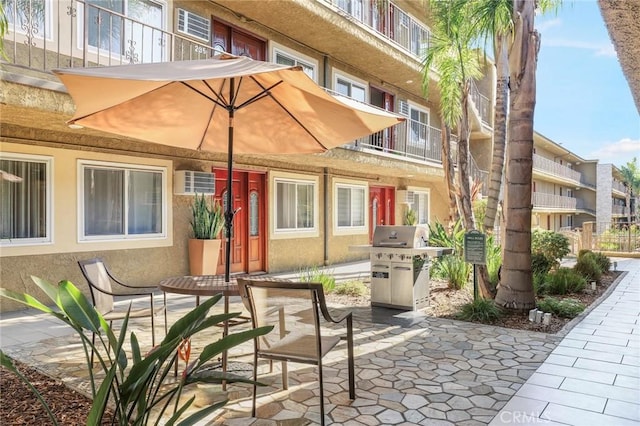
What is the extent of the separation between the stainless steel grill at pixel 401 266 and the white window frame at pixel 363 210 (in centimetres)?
673

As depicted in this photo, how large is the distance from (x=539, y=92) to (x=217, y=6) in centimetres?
683

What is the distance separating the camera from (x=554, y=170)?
3303 cm

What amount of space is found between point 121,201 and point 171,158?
1.44m

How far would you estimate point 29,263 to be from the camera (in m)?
7.23

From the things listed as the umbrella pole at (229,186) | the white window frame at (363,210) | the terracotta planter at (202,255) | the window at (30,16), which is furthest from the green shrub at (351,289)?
the window at (30,16)

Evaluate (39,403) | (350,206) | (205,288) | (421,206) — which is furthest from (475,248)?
(421,206)

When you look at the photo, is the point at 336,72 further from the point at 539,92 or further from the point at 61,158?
the point at 61,158

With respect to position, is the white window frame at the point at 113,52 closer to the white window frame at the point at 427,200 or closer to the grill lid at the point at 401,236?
the grill lid at the point at 401,236

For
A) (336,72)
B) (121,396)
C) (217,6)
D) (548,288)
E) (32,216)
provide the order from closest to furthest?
(121,396)
(32,216)
(548,288)
(217,6)
(336,72)

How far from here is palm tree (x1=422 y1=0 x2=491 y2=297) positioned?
8586 mm

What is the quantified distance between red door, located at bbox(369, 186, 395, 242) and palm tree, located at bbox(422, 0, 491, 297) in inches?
240

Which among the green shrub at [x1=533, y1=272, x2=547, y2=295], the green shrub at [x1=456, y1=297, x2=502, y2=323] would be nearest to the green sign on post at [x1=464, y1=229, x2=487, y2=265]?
the green shrub at [x1=456, y1=297, x2=502, y2=323]

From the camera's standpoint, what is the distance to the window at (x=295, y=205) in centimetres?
1217

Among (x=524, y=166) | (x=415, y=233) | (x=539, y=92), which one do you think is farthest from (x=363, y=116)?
(x=539, y=92)
